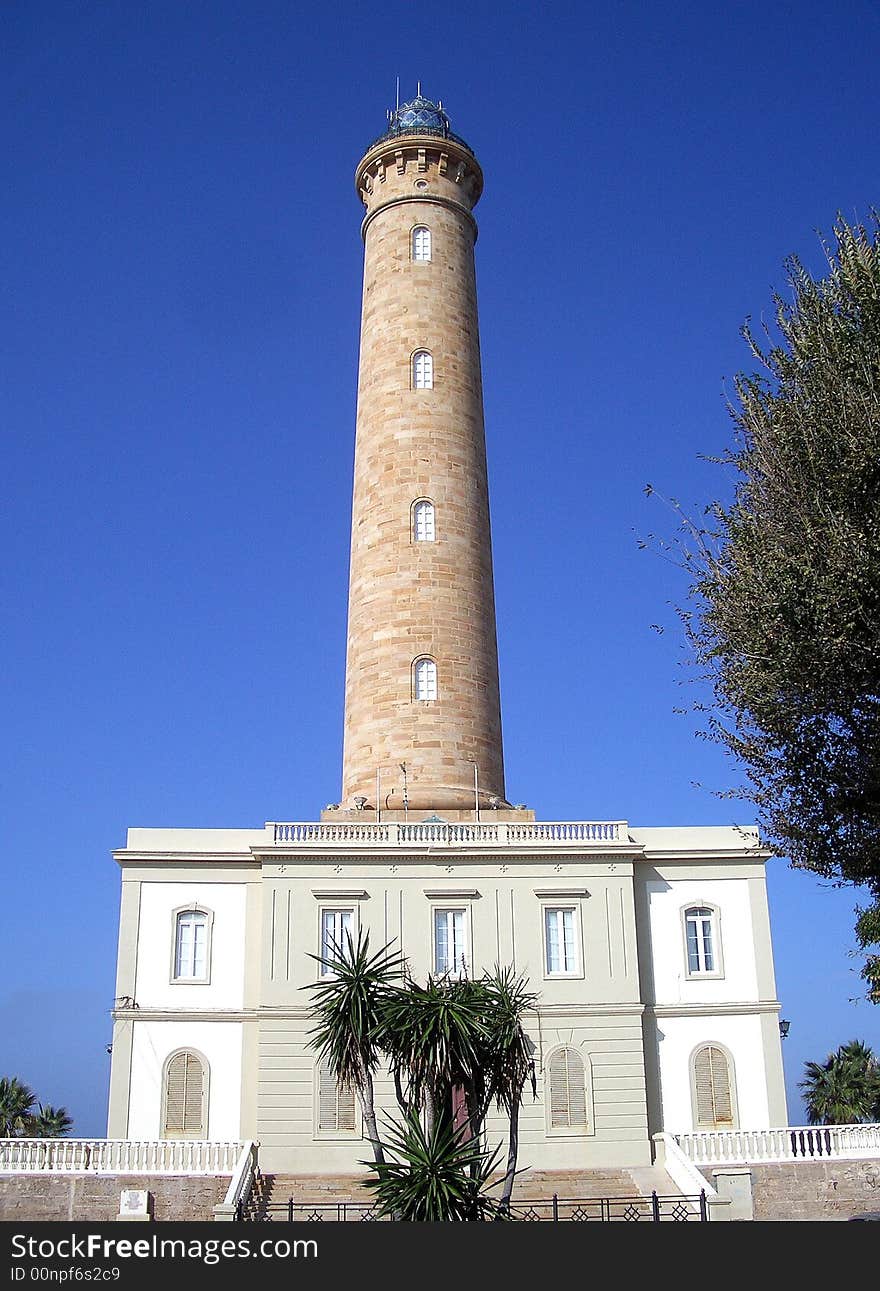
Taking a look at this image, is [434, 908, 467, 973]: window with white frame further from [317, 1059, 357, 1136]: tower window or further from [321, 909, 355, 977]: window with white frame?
[317, 1059, 357, 1136]: tower window

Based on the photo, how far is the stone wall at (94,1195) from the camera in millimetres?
20484

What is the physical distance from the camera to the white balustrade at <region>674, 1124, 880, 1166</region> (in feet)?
70.8

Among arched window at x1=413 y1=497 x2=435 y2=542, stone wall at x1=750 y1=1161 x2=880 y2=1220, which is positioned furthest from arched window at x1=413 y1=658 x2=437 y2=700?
stone wall at x1=750 y1=1161 x2=880 y2=1220

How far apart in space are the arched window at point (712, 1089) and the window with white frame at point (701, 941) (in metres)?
1.43

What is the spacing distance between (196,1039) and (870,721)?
49.2 ft

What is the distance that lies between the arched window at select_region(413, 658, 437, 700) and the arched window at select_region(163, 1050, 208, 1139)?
8372 mm

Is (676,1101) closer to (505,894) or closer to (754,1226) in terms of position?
(505,894)

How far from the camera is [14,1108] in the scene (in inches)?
1128

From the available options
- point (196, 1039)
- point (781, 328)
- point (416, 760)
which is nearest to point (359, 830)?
point (416, 760)

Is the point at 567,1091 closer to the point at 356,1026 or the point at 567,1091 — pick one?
the point at 567,1091

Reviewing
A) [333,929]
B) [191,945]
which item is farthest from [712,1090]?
[191,945]

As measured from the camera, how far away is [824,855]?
1449 cm

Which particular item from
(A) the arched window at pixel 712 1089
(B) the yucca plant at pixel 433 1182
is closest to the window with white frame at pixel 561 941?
(A) the arched window at pixel 712 1089

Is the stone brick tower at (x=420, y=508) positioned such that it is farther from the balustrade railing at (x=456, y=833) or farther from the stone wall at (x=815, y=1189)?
the stone wall at (x=815, y=1189)
